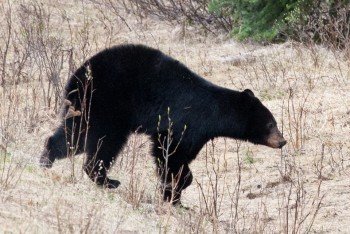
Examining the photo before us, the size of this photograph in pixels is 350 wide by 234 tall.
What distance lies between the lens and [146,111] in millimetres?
7871

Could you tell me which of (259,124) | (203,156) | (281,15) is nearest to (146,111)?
(259,124)

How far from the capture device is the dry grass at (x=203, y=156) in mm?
6090

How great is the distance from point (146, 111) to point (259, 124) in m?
1.18

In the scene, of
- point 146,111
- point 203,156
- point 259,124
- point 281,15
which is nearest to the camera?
point 146,111

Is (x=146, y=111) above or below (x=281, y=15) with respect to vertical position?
below

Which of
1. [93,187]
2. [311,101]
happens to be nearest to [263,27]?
[311,101]

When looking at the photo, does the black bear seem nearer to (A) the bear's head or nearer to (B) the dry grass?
(A) the bear's head

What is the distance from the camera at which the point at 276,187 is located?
875 centimetres

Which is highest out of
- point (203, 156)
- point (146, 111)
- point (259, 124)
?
point (259, 124)

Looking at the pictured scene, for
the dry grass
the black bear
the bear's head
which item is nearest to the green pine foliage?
the dry grass

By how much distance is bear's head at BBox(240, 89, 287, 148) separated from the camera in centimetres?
824

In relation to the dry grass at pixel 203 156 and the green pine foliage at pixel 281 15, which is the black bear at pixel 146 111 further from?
the green pine foliage at pixel 281 15

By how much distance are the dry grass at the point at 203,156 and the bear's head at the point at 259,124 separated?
322 mm

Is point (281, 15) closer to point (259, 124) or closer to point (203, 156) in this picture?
point (203, 156)
